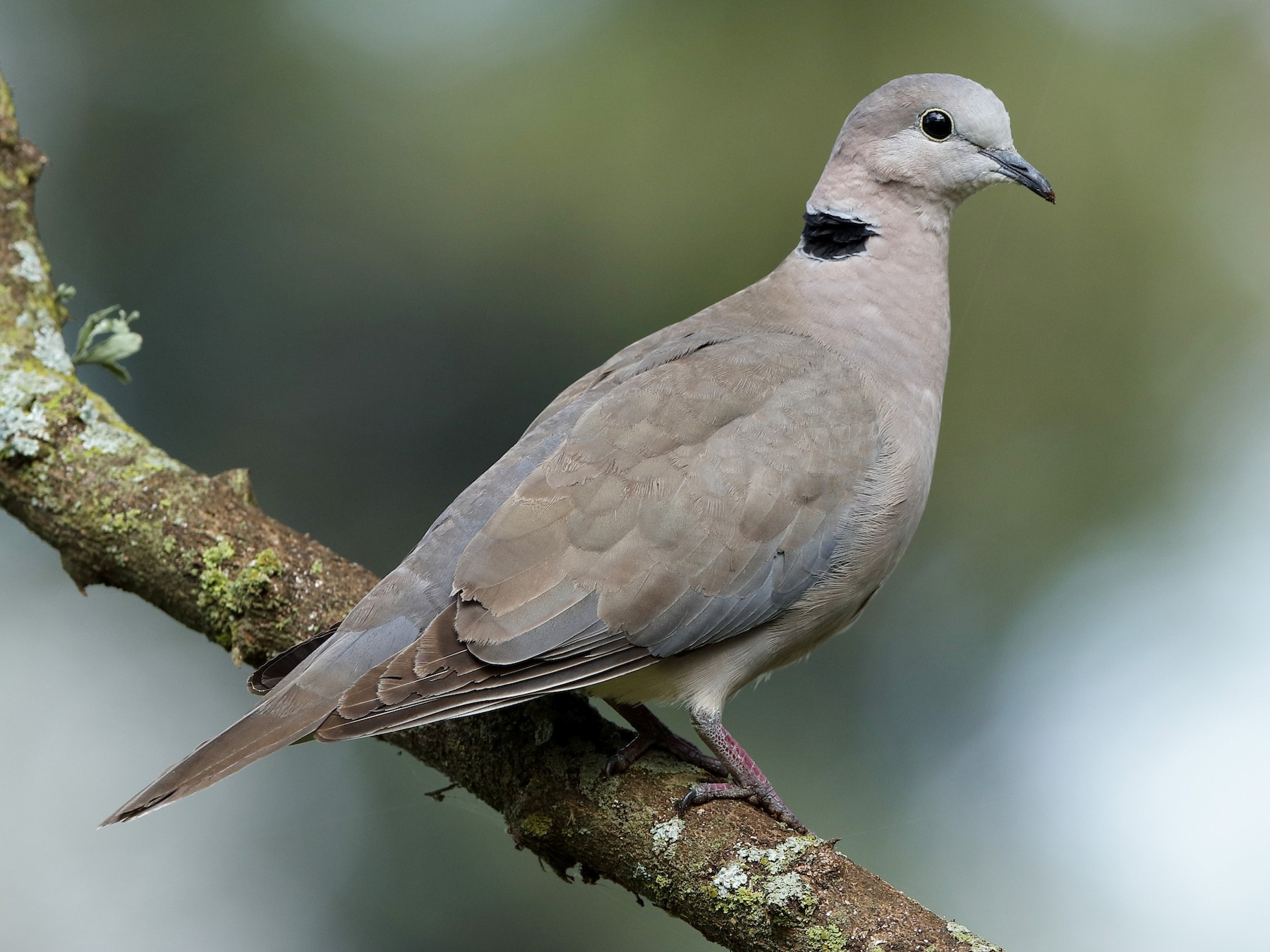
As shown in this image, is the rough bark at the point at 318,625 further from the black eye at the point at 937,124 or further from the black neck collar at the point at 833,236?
the black eye at the point at 937,124

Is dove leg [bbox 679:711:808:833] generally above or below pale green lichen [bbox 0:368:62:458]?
below

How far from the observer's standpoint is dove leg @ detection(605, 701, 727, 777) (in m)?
2.12

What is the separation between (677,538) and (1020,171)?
3.85 ft

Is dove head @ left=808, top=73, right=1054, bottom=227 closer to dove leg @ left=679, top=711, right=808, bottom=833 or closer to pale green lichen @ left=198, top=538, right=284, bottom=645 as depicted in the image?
dove leg @ left=679, top=711, right=808, bottom=833

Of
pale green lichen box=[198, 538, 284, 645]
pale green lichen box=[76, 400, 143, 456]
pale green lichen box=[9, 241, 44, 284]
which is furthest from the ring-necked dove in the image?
pale green lichen box=[9, 241, 44, 284]

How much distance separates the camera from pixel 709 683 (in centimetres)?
223

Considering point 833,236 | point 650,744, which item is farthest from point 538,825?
point 833,236

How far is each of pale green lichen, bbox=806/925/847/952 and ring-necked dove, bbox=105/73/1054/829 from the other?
0.27 m

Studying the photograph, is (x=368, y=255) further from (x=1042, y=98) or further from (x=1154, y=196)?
(x=1154, y=196)

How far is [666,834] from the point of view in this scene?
197 centimetres

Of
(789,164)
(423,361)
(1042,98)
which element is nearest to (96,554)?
(423,361)

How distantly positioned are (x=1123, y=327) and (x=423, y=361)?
9.34 feet

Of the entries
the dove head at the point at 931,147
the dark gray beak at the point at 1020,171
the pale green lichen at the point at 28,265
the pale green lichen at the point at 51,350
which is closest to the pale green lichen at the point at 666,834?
the dove head at the point at 931,147

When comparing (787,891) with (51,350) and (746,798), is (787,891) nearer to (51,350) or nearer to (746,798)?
(746,798)
